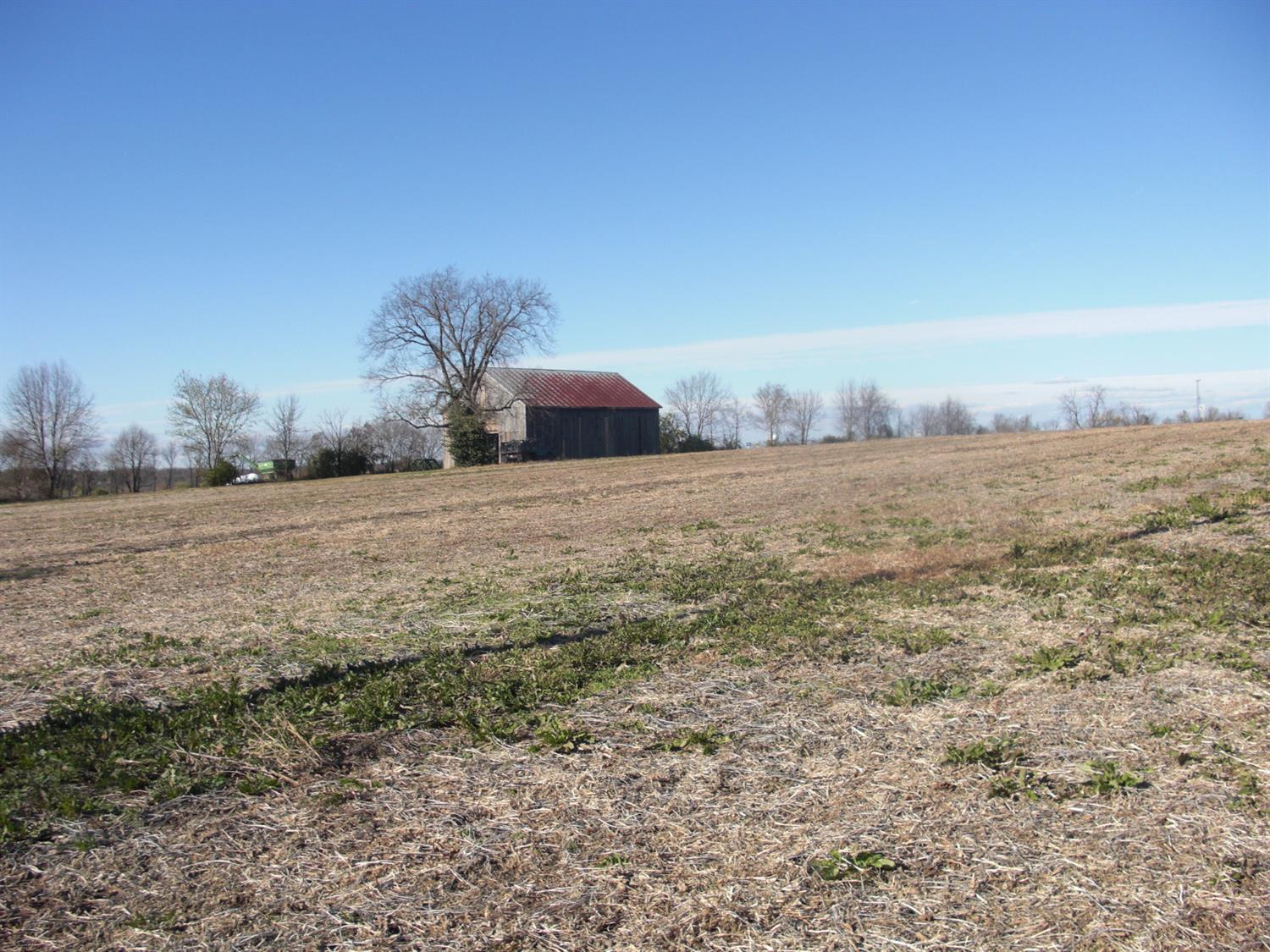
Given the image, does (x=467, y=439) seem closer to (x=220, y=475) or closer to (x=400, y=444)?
(x=400, y=444)

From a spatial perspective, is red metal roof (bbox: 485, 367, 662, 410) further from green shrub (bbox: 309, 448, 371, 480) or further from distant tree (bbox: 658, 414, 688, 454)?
green shrub (bbox: 309, 448, 371, 480)

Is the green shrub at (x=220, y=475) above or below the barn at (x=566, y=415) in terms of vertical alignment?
below

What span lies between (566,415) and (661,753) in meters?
56.4

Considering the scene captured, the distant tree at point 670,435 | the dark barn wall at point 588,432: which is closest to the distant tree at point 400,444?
the dark barn wall at point 588,432

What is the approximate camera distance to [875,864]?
393 centimetres

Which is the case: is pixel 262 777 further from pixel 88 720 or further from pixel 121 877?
pixel 88 720

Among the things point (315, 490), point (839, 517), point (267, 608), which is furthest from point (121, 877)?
point (315, 490)

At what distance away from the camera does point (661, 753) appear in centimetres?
543

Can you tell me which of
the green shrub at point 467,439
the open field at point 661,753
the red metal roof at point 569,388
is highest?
the red metal roof at point 569,388

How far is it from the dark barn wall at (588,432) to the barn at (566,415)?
6 centimetres

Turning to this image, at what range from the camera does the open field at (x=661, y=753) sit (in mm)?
3646

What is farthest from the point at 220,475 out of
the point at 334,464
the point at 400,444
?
the point at 400,444

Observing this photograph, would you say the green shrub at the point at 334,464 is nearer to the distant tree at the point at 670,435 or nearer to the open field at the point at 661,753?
the distant tree at the point at 670,435

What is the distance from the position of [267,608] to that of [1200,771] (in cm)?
948
